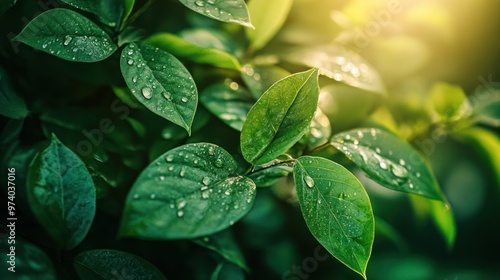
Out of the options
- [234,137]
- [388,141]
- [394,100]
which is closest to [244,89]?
[234,137]

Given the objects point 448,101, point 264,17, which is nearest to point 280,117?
point 264,17

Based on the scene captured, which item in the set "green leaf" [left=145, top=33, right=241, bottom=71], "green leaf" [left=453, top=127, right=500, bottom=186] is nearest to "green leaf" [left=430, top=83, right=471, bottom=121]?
"green leaf" [left=453, top=127, right=500, bottom=186]

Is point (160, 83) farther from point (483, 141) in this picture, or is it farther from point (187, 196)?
point (483, 141)

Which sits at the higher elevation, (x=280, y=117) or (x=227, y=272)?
(x=280, y=117)

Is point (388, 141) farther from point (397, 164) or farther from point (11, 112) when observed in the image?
point (11, 112)

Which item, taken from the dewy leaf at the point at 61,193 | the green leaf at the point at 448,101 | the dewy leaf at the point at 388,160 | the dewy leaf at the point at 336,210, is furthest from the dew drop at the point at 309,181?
the green leaf at the point at 448,101

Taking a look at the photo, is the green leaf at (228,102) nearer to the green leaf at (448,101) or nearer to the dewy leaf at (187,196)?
the dewy leaf at (187,196)
